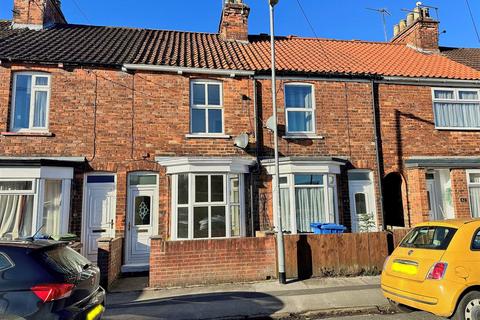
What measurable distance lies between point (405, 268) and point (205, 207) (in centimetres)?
557

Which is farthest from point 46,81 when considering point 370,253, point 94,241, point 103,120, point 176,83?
point 370,253

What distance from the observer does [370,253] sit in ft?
29.4

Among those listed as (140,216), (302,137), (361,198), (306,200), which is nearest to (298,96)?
(302,137)

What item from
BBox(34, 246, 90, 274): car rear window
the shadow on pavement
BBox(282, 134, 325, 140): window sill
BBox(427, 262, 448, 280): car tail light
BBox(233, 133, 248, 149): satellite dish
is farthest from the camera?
BBox(282, 134, 325, 140): window sill

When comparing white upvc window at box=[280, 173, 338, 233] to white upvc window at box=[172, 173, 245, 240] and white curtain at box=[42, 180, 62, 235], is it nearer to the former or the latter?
white upvc window at box=[172, 173, 245, 240]

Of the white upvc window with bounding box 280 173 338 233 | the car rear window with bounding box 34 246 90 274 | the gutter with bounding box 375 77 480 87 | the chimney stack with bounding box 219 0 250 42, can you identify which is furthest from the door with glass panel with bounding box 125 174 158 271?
the gutter with bounding box 375 77 480 87

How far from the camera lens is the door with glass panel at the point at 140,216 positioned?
10.0m

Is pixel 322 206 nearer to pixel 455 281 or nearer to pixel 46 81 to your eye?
pixel 455 281

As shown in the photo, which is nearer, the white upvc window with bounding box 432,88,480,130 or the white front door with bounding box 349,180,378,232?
the white front door with bounding box 349,180,378,232

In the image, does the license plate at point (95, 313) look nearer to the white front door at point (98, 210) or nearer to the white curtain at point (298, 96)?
the white front door at point (98, 210)

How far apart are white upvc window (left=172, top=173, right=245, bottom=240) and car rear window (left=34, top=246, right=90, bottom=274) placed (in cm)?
490

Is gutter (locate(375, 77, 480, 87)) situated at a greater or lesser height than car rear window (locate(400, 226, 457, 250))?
greater

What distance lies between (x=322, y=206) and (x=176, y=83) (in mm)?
5637

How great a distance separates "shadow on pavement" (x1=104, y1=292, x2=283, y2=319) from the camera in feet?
20.3
